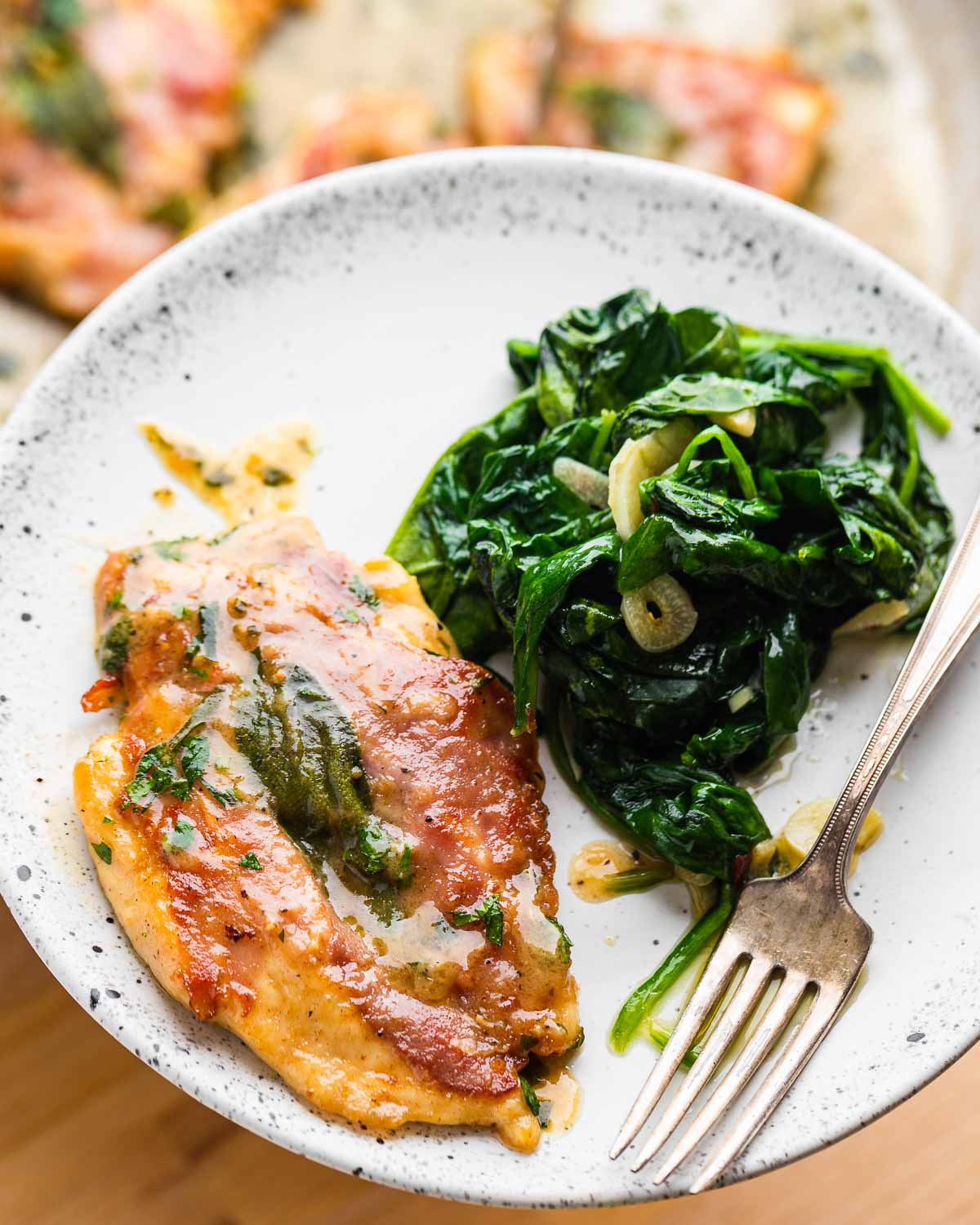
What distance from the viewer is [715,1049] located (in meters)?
3.13

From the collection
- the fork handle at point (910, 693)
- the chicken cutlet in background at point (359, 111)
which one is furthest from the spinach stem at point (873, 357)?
the chicken cutlet in background at point (359, 111)

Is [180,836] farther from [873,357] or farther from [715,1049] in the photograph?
[873,357]

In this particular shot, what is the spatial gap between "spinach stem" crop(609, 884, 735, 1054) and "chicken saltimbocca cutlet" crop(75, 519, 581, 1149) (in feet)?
0.54

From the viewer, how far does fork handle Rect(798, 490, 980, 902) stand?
130 inches

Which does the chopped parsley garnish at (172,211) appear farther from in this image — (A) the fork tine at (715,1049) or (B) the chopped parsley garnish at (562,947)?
(A) the fork tine at (715,1049)

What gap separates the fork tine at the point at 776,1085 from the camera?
3018 millimetres

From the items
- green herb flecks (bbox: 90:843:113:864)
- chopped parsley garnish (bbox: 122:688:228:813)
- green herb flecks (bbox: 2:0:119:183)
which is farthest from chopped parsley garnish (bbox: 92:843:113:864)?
green herb flecks (bbox: 2:0:119:183)

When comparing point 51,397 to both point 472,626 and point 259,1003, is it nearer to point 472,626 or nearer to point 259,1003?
point 472,626

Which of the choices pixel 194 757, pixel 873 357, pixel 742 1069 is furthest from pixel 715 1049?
pixel 873 357

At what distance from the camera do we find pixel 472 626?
3.70 meters

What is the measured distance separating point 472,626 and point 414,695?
414 mm

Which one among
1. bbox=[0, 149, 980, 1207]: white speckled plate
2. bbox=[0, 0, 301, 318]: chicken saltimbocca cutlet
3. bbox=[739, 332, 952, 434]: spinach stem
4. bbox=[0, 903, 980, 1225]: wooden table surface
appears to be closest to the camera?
bbox=[0, 149, 980, 1207]: white speckled plate

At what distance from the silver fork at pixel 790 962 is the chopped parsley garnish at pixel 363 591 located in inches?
49.4

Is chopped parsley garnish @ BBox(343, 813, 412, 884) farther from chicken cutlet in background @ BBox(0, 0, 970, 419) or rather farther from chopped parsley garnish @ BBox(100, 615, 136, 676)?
chicken cutlet in background @ BBox(0, 0, 970, 419)
